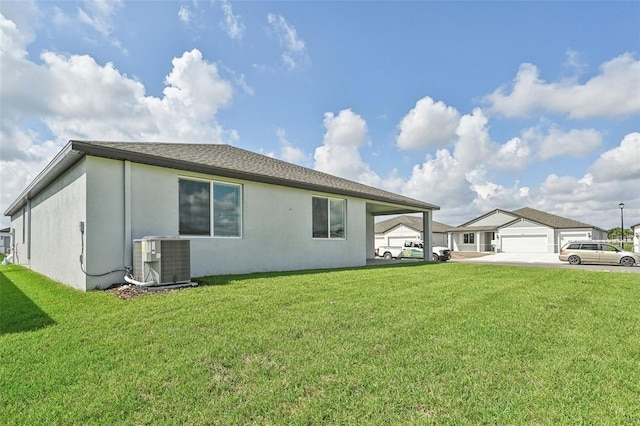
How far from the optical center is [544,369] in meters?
3.21

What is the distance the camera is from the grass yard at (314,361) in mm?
2480

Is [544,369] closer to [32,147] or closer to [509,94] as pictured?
[509,94]

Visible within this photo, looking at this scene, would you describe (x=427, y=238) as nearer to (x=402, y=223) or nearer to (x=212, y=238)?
(x=212, y=238)

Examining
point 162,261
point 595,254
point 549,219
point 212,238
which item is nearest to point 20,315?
point 162,261

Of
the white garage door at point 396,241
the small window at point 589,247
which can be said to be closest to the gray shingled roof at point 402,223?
the white garage door at point 396,241

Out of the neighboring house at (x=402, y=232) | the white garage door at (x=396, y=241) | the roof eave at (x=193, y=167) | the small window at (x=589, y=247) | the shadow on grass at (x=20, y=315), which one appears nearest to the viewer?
the shadow on grass at (x=20, y=315)

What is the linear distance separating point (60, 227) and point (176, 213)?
11.7 feet

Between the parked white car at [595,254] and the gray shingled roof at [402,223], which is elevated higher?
the gray shingled roof at [402,223]

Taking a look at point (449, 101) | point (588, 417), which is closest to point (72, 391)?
point (588, 417)

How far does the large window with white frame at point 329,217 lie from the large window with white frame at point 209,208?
326cm

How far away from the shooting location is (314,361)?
131 inches

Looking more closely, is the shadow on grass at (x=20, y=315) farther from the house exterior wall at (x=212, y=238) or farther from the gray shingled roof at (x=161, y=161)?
the gray shingled roof at (x=161, y=161)

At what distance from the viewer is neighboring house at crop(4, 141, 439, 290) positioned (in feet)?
23.0

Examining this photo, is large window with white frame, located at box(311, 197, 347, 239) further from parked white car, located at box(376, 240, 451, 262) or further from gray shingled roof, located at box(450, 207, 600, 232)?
gray shingled roof, located at box(450, 207, 600, 232)
